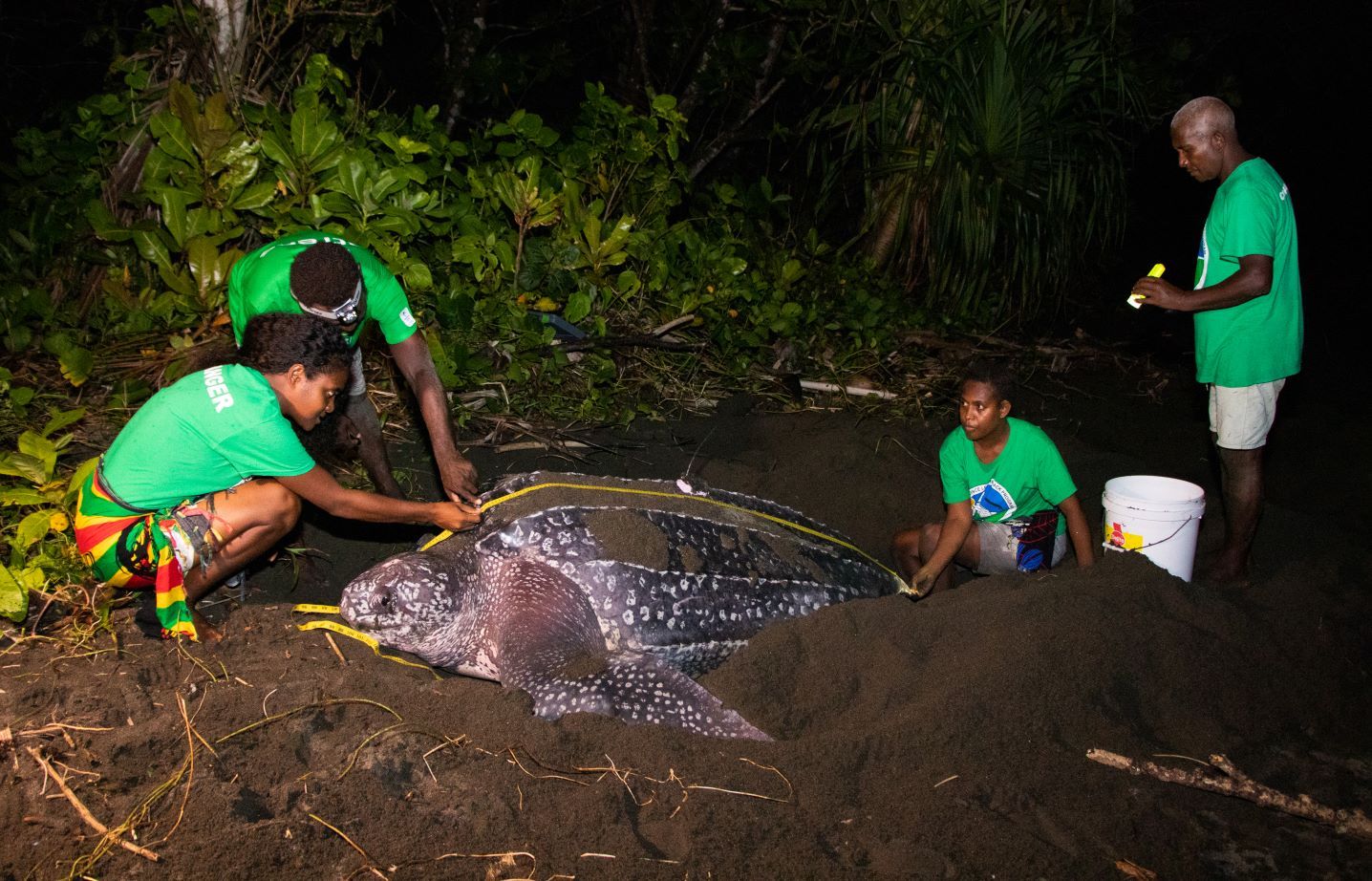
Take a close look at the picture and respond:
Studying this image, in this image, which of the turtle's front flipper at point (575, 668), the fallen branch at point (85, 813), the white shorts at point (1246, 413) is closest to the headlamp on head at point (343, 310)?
the turtle's front flipper at point (575, 668)

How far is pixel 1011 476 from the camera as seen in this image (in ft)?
8.97

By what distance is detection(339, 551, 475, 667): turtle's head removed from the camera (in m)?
2.26

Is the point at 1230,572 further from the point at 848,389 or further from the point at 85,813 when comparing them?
the point at 85,813

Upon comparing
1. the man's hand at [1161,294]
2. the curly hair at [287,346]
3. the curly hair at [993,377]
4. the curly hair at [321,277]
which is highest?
the curly hair at [321,277]

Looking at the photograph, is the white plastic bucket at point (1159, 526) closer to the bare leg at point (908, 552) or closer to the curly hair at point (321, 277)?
the bare leg at point (908, 552)

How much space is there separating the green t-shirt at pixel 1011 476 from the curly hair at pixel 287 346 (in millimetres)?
1777

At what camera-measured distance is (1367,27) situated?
7.29m

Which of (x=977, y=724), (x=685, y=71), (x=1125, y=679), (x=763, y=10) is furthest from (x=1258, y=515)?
(x=685, y=71)

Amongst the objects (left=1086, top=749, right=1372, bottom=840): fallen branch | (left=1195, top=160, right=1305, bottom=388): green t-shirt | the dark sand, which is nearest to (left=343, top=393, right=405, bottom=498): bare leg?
the dark sand

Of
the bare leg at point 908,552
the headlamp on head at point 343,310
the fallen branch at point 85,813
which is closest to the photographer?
the fallen branch at point 85,813

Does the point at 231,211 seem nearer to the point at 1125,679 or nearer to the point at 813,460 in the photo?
the point at 813,460

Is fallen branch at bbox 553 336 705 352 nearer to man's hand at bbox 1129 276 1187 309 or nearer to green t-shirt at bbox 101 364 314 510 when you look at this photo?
green t-shirt at bbox 101 364 314 510

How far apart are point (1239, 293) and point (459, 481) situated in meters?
2.19

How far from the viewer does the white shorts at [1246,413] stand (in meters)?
2.57
